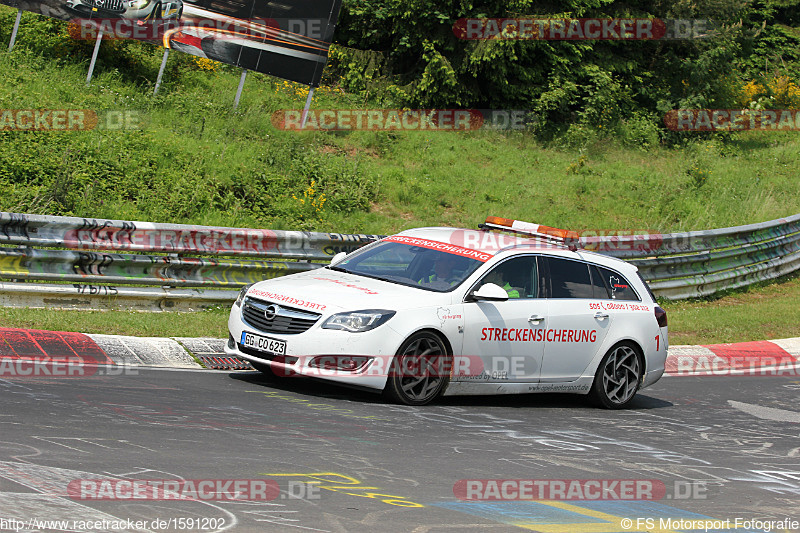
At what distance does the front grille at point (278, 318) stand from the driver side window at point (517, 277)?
6.50 ft

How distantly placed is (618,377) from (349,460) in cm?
476

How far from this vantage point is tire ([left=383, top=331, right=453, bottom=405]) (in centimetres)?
848

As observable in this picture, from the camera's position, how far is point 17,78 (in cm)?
1814

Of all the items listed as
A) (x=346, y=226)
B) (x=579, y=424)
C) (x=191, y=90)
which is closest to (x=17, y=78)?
(x=191, y=90)

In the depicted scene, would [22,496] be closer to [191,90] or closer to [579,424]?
[579,424]

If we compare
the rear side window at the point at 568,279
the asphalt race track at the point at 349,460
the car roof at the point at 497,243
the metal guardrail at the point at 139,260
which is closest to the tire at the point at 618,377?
the asphalt race track at the point at 349,460

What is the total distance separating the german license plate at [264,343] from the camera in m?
8.46

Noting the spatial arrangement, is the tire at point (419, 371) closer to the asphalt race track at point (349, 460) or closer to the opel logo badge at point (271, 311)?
the asphalt race track at point (349, 460)

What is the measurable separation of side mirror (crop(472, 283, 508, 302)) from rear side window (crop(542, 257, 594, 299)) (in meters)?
1.02

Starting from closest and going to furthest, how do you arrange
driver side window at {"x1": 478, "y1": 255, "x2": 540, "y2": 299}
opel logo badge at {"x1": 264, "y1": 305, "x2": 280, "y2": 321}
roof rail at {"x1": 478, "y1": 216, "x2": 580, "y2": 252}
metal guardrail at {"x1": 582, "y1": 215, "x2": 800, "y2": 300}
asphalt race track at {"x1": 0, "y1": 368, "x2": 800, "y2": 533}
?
asphalt race track at {"x1": 0, "y1": 368, "x2": 800, "y2": 533} → opel logo badge at {"x1": 264, "y1": 305, "x2": 280, "y2": 321} → driver side window at {"x1": 478, "y1": 255, "x2": 540, "y2": 299} → roof rail at {"x1": 478, "y1": 216, "x2": 580, "y2": 252} → metal guardrail at {"x1": 582, "y1": 215, "x2": 800, "y2": 300}

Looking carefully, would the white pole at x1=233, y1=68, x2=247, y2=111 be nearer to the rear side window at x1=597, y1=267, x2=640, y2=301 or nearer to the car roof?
the car roof

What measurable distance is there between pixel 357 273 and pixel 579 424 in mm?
2695

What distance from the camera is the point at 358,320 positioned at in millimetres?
8367

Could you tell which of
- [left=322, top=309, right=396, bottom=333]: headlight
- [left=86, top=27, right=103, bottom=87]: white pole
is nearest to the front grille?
[left=322, top=309, right=396, bottom=333]: headlight
